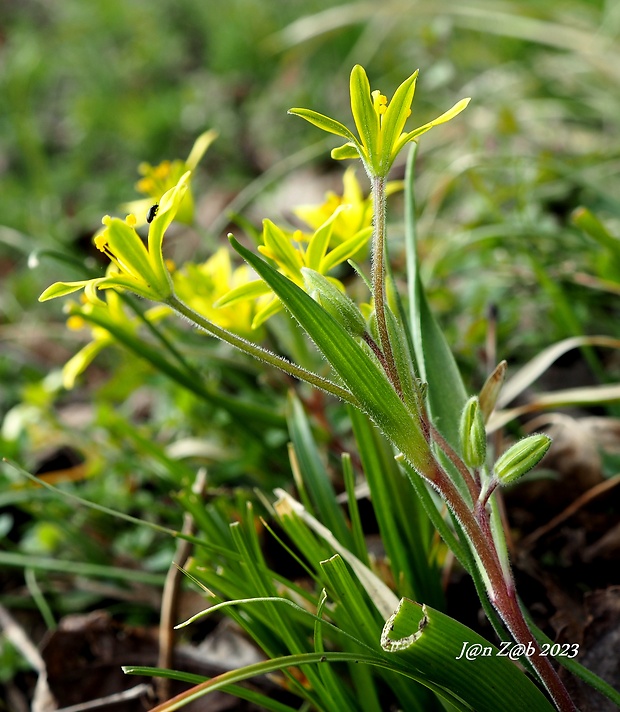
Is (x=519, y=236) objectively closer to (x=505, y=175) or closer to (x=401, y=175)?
(x=505, y=175)

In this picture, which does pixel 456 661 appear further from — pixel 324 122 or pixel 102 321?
pixel 102 321

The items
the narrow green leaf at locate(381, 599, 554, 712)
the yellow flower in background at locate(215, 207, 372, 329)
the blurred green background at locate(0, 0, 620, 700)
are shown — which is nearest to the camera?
the narrow green leaf at locate(381, 599, 554, 712)

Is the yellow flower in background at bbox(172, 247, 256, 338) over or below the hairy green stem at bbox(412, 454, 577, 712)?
over

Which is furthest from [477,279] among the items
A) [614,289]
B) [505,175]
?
[505,175]

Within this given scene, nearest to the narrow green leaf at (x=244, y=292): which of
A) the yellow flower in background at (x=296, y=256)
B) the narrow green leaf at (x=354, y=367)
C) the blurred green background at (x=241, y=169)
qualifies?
the yellow flower in background at (x=296, y=256)

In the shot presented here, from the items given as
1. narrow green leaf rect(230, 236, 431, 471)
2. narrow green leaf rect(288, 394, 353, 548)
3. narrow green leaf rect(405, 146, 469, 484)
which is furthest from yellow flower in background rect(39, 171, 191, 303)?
narrow green leaf rect(288, 394, 353, 548)

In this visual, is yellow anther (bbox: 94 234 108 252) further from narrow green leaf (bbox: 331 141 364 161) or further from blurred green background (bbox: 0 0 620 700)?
blurred green background (bbox: 0 0 620 700)

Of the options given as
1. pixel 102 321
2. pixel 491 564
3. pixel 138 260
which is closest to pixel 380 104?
pixel 138 260
